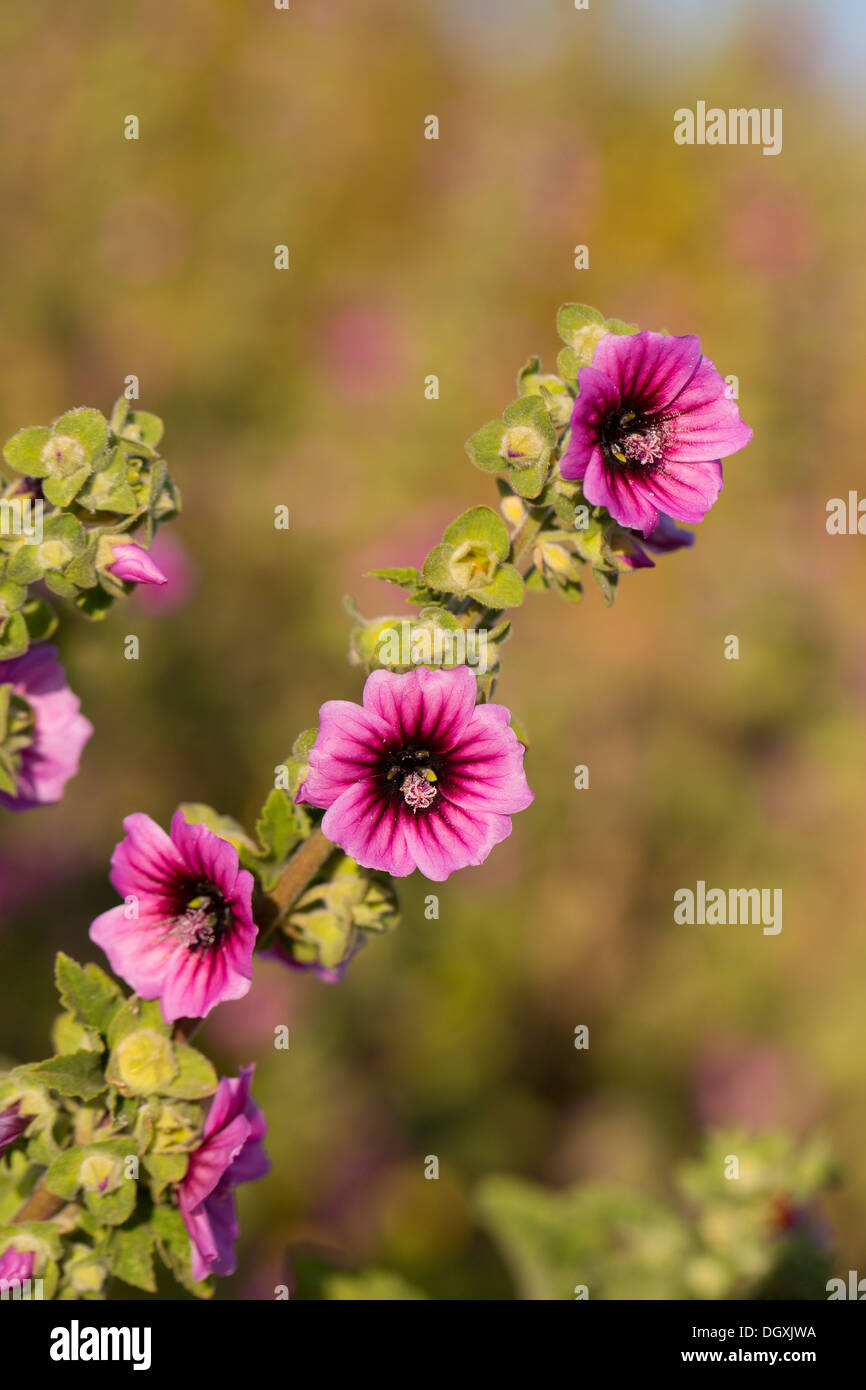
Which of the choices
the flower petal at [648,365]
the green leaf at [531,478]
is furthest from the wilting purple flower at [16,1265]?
the flower petal at [648,365]

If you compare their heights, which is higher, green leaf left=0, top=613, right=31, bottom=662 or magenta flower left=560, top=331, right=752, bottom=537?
magenta flower left=560, top=331, right=752, bottom=537

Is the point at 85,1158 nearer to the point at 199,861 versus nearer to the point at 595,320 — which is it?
the point at 199,861

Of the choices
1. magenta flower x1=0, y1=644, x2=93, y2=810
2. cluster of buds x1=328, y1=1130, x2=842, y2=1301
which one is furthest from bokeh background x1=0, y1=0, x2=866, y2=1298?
magenta flower x1=0, y1=644, x2=93, y2=810

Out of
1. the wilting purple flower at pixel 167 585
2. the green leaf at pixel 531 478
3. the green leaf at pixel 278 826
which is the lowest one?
the green leaf at pixel 278 826

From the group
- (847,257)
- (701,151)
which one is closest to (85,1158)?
(847,257)

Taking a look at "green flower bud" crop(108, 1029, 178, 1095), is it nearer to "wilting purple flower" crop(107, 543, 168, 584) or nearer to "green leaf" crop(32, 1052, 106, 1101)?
"green leaf" crop(32, 1052, 106, 1101)

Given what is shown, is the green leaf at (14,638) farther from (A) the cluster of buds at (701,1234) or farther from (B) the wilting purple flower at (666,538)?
(A) the cluster of buds at (701,1234)
